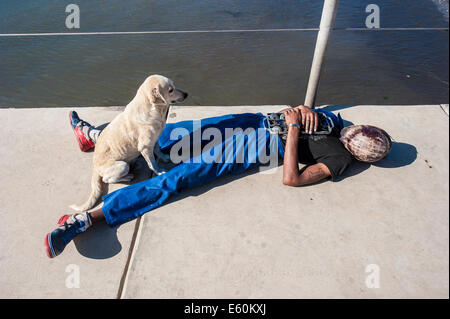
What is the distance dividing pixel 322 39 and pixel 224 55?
2.54 meters

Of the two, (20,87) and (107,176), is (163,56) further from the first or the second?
(107,176)

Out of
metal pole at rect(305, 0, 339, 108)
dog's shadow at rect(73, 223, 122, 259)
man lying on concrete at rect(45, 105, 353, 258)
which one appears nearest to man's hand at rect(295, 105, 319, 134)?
man lying on concrete at rect(45, 105, 353, 258)

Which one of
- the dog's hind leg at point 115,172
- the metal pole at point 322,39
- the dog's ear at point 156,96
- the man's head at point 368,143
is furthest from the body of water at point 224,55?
the dog's hind leg at point 115,172

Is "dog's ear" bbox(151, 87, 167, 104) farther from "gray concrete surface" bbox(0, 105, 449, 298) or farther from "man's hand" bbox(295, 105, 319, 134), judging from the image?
"man's hand" bbox(295, 105, 319, 134)

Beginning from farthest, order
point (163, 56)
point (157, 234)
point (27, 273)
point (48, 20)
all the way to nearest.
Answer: point (48, 20) → point (163, 56) → point (157, 234) → point (27, 273)

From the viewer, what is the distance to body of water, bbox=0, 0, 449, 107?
444 cm

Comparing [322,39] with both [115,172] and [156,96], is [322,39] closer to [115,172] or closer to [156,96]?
[156,96]

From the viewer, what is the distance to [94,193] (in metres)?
2.48

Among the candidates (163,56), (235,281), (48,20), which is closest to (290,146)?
(235,281)

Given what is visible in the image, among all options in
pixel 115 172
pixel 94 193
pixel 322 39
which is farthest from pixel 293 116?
pixel 94 193

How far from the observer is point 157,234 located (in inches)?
89.7

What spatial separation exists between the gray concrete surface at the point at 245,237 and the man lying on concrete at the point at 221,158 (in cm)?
11

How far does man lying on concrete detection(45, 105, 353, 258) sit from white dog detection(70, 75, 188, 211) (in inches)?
8.1
